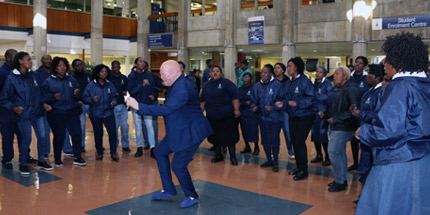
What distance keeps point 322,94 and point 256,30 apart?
13.3 m

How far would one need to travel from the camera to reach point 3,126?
611 centimetres

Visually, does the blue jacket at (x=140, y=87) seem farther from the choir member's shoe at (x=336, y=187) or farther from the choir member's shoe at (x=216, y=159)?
the choir member's shoe at (x=336, y=187)

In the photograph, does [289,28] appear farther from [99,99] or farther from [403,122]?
[403,122]

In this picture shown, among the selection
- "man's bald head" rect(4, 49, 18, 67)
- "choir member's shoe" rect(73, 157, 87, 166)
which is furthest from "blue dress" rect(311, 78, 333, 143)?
"man's bald head" rect(4, 49, 18, 67)

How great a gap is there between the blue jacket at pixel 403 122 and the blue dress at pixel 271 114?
12.7 ft

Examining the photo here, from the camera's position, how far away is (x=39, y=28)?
20.2 m

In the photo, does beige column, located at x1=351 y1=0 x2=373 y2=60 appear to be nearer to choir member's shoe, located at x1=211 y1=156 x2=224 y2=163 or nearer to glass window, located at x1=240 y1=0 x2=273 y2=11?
glass window, located at x1=240 y1=0 x2=273 y2=11

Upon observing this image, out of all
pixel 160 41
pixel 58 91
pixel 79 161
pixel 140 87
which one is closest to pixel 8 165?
pixel 79 161

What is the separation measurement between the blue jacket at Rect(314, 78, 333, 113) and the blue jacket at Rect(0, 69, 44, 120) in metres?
4.32

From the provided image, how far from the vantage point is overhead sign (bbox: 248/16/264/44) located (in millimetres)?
19172

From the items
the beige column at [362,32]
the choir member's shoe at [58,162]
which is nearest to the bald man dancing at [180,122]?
the choir member's shoe at [58,162]

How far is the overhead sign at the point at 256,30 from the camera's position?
19172mm

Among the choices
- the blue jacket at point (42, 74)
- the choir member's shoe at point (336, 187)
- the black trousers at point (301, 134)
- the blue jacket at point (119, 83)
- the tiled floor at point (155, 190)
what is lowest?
the tiled floor at point (155, 190)

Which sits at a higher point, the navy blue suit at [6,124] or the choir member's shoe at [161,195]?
the navy blue suit at [6,124]
